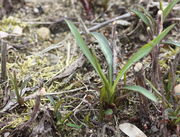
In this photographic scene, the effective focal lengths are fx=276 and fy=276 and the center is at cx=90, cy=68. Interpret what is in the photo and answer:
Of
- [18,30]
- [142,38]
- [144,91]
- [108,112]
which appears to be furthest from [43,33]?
[144,91]

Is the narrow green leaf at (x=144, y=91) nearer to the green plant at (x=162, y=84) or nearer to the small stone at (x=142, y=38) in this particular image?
the green plant at (x=162, y=84)

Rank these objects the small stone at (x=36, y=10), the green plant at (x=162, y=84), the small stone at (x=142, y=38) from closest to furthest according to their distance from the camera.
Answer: the green plant at (x=162, y=84) → the small stone at (x=142, y=38) → the small stone at (x=36, y=10)

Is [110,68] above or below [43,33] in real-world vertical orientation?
below

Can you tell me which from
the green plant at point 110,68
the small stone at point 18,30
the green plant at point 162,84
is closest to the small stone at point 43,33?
the small stone at point 18,30

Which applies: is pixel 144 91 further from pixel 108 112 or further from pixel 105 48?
pixel 105 48

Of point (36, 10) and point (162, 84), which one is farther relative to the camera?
point (36, 10)

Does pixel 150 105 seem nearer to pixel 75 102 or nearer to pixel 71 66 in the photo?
pixel 75 102

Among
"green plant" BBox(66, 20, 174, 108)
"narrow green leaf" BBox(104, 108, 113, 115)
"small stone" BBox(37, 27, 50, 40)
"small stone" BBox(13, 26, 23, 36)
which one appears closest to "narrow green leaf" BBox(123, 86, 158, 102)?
"green plant" BBox(66, 20, 174, 108)

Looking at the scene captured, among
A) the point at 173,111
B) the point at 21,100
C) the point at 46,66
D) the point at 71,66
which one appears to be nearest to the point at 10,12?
the point at 46,66
